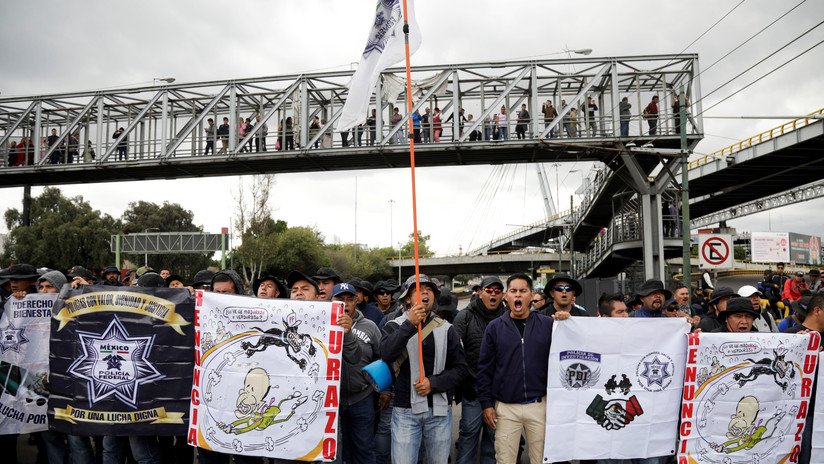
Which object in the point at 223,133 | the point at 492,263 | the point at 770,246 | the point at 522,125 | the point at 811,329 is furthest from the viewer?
the point at 770,246

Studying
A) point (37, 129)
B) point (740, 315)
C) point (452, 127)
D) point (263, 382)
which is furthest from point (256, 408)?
point (37, 129)

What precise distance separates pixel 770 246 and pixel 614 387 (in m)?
91.3

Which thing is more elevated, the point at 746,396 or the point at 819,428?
the point at 746,396

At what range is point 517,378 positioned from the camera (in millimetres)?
5199

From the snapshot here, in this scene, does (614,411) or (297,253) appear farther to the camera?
(297,253)

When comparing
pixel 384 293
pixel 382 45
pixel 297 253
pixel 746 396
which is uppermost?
pixel 382 45

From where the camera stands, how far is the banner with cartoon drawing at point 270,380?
5.01 m

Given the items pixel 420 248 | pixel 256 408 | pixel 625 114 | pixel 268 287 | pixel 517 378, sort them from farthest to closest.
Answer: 1. pixel 420 248
2. pixel 625 114
3. pixel 268 287
4. pixel 517 378
5. pixel 256 408

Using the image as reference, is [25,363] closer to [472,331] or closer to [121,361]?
[121,361]

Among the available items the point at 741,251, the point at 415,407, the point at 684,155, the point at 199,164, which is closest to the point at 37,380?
the point at 415,407

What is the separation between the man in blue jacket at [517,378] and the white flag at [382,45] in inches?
95.7

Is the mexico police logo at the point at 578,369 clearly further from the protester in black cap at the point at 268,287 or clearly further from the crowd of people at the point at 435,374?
the protester in black cap at the point at 268,287

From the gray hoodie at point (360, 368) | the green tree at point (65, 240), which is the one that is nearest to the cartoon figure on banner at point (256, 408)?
the gray hoodie at point (360, 368)

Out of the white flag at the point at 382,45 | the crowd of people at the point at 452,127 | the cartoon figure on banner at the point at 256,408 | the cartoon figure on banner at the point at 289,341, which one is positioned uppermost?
the crowd of people at the point at 452,127
